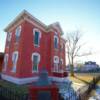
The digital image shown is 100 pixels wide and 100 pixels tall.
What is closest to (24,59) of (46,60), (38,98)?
(46,60)

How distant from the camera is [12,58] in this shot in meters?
17.3

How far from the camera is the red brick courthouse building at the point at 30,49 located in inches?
596

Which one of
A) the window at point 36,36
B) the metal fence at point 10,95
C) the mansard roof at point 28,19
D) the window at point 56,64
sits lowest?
the metal fence at point 10,95

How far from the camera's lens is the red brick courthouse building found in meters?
15.1

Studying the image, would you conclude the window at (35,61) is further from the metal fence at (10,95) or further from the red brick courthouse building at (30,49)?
the metal fence at (10,95)

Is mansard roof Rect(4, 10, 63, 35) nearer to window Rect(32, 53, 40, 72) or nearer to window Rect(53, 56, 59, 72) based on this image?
window Rect(32, 53, 40, 72)

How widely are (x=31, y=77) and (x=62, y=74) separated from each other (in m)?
5.79

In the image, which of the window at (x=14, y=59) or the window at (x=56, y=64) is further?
the window at (x=56, y=64)

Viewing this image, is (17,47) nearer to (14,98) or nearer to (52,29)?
(52,29)

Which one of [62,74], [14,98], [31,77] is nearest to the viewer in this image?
[14,98]

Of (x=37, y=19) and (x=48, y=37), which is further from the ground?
(x=37, y=19)

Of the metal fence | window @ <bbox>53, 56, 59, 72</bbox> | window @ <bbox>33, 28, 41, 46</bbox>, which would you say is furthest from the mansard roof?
the metal fence

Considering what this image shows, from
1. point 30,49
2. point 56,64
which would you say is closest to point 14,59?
point 30,49

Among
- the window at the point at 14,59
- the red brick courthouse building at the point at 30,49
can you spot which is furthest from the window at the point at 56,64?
the window at the point at 14,59
